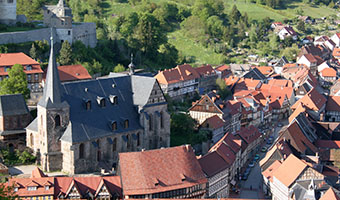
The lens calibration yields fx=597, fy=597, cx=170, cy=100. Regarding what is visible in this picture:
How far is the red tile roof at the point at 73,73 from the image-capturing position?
8081cm

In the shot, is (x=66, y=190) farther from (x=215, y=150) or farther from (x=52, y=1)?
(x=52, y=1)

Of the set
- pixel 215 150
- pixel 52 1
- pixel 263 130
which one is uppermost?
pixel 52 1

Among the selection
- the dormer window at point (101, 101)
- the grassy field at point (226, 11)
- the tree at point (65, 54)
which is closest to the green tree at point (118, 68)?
the tree at point (65, 54)

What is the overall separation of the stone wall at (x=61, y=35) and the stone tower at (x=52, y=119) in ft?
82.0

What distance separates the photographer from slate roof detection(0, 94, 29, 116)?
63.9 m

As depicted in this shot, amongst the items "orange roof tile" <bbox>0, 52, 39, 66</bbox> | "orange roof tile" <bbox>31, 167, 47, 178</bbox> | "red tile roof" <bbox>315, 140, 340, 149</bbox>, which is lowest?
"red tile roof" <bbox>315, 140, 340, 149</bbox>

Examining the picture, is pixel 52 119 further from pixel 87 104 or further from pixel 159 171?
pixel 159 171

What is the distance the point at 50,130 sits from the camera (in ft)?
201

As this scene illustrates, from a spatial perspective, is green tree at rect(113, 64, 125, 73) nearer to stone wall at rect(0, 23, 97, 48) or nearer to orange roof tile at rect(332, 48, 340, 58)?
stone wall at rect(0, 23, 97, 48)

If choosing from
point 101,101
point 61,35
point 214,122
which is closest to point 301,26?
point 214,122

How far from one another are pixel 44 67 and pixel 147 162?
30.2m

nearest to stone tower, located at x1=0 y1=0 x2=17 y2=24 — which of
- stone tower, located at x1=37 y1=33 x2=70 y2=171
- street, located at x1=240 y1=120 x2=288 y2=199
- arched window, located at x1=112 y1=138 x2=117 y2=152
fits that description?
stone tower, located at x1=37 y1=33 x2=70 y2=171

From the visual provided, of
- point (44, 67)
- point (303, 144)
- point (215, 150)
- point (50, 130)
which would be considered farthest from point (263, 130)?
point (50, 130)

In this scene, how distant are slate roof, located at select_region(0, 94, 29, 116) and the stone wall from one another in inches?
817
